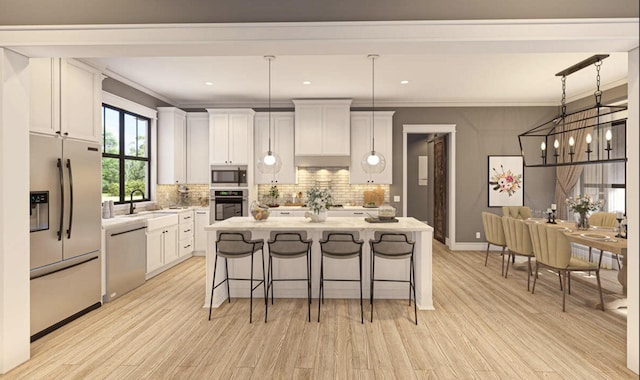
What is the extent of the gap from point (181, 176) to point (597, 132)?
7707mm

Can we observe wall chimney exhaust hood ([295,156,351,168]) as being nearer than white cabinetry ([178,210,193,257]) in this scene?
No

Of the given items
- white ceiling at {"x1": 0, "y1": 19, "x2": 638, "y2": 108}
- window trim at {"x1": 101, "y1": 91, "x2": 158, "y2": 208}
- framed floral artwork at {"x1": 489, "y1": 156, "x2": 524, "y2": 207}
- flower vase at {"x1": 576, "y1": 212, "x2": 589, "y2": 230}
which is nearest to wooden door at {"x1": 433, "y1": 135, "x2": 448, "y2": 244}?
framed floral artwork at {"x1": 489, "y1": 156, "x2": 524, "y2": 207}

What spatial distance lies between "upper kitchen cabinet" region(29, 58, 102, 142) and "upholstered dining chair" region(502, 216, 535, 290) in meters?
5.51

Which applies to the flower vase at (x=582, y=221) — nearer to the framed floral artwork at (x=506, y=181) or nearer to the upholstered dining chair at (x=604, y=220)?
the upholstered dining chair at (x=604, y=220)

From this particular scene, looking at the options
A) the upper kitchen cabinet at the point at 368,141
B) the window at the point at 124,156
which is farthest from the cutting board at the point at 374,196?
the window at the point at 124,156

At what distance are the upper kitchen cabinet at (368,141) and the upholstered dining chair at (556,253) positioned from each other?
10.3ft

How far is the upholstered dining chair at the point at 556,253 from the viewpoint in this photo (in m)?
3.90

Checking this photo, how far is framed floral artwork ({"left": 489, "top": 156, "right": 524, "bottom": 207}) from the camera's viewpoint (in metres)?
7.19

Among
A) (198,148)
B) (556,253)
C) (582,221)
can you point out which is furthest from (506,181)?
(198,148)

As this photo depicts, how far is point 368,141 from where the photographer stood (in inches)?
274

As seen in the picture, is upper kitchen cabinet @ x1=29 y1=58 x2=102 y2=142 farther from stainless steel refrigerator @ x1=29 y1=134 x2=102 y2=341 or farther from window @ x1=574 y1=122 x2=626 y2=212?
window @ x1=574 y1=122 x2=626 y2=212

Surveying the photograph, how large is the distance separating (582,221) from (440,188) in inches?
150

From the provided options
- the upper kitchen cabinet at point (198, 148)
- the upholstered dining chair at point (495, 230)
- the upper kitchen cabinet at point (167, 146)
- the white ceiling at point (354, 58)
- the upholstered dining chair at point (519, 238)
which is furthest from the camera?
the upper kitchen cabinet at point (198, 148)

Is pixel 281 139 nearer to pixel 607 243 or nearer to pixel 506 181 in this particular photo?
pixel 506 181
